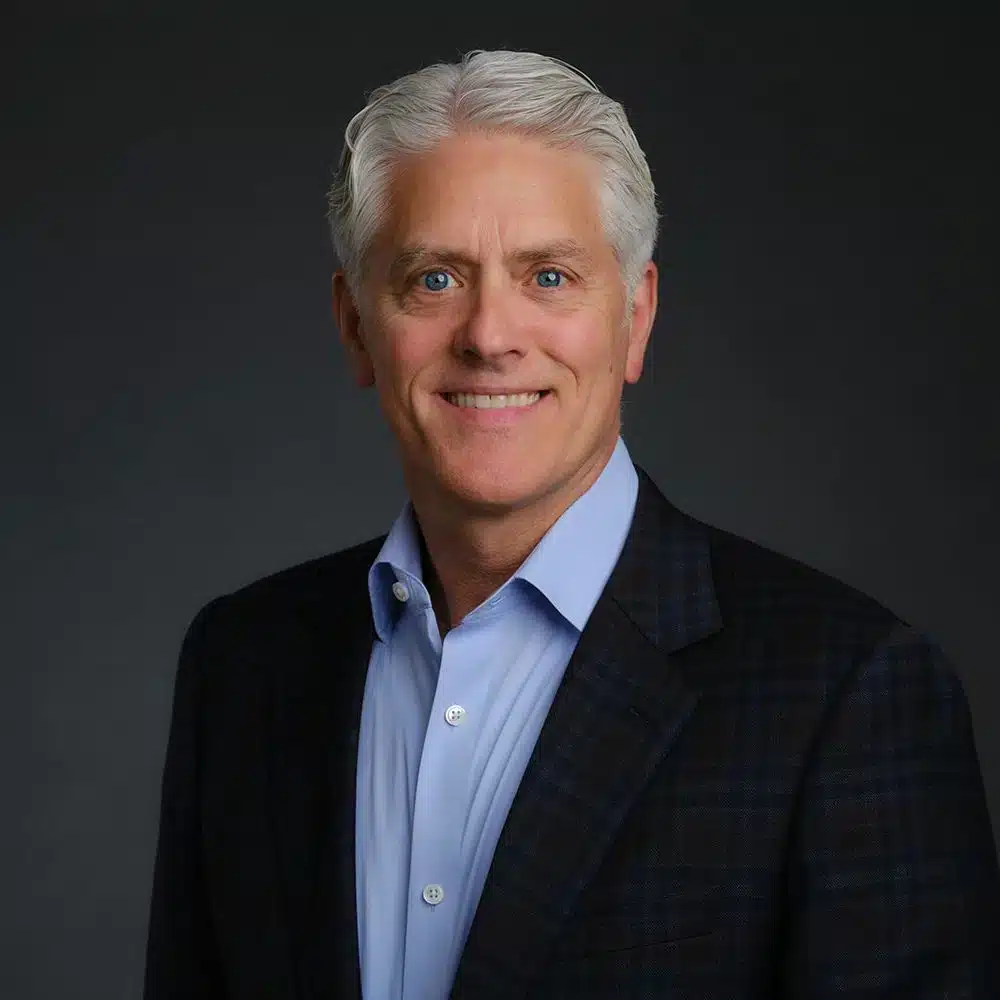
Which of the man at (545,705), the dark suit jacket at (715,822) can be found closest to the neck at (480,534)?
the man at (545,705)

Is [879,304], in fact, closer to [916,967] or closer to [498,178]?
[498,178]

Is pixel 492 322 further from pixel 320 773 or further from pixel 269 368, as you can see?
pixel 269 368

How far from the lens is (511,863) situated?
212 cm

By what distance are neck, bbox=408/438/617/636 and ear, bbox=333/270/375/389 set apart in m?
0.18

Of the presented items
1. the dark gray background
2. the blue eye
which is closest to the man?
the blue eye

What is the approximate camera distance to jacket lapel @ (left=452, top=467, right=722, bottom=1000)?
2092 millimetres

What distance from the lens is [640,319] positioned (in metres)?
2.52

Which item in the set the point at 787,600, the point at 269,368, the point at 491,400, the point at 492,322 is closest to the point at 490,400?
the point at 491,400

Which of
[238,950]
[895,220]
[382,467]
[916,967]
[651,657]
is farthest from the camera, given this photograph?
[382,467]

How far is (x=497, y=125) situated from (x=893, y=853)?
100 cm

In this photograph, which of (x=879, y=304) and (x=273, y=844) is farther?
(x=879, y=304)

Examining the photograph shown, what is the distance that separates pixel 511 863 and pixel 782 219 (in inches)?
91.1

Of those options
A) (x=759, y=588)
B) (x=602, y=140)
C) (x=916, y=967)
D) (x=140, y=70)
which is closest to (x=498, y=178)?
(x=602, y=140)

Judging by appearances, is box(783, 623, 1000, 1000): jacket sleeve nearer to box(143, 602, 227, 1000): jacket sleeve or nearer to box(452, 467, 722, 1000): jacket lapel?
box(452, 467, 722, 1000): jacket lapel
